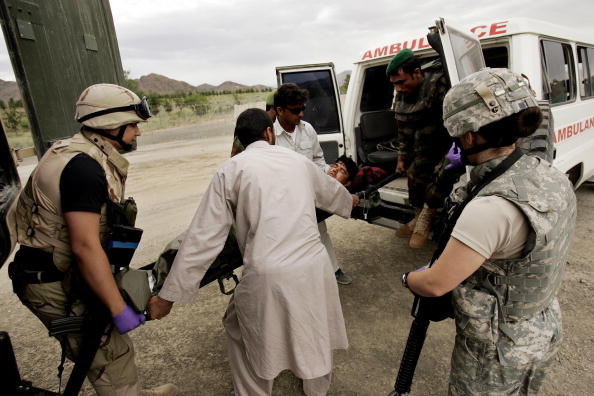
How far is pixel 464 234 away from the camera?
3.76ft

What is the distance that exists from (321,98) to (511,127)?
3.42 m

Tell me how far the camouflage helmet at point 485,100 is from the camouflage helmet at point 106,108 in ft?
4.57

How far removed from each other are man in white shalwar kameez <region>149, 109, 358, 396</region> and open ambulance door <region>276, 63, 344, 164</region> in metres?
2.49

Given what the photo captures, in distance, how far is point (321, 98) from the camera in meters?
4.50

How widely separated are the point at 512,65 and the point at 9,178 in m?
3.39

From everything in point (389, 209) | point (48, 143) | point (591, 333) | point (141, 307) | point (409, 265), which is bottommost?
point (591, 333)

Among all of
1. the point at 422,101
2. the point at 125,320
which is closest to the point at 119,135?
the point at 125,320

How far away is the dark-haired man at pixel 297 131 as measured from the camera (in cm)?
292

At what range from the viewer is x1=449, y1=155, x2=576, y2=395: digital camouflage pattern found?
1.18m

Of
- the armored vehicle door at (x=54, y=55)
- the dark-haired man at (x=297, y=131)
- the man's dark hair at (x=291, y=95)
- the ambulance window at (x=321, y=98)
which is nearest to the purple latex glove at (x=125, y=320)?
the armored vehicle door at (x=54, y=55)

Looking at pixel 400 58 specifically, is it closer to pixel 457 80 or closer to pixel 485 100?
pixel 457 80

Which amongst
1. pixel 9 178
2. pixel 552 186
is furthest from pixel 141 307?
pixel 552 186

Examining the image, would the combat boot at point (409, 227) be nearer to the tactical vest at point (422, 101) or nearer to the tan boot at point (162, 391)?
the tactical vest at point (422, 101)

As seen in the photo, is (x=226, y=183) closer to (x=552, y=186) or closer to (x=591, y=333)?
(x=552, y=186)
